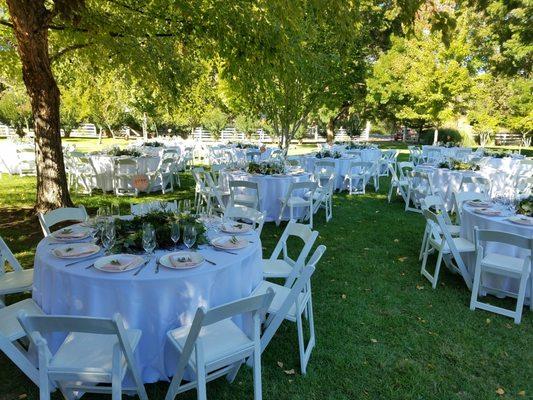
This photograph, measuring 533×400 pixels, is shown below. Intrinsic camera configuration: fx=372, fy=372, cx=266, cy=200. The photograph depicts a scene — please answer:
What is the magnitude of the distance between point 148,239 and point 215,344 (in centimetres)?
105

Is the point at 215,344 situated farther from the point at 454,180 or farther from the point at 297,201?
the point at 454,180

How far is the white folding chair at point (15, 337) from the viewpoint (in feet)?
7.67

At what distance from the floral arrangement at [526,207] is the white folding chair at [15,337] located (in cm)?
565

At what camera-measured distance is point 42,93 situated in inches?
258

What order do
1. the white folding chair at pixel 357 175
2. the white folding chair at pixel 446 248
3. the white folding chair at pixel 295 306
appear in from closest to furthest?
the white folding chair at pixel 295 306 < the white folding chair at pixel 446 248 < the white folding chair at pixel 357 175

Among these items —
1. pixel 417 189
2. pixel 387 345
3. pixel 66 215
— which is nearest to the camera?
pixel 387 345

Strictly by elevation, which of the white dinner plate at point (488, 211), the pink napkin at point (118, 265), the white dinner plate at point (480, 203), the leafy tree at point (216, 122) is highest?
the leafy tree at point (216, 122)

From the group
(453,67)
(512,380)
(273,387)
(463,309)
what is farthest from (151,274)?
(453,67)

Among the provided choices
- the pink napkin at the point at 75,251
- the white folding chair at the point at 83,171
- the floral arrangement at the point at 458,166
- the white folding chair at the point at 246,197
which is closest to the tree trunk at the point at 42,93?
the white folding chair at the point at 246,197

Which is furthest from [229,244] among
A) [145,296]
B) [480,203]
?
[480,203]

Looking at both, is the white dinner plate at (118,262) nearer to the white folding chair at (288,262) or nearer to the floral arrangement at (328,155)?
the white folding chair at (288,262)

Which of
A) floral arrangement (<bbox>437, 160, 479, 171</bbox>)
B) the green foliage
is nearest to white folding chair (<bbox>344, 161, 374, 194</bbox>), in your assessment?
floral arrangement (<bbox>437, 160, 479, 171</bbox>)

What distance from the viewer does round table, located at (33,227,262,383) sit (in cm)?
269

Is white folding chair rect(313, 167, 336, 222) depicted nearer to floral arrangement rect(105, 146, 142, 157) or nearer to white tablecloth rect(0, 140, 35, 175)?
floral arrangement rect(105, 146, 142, 157)
